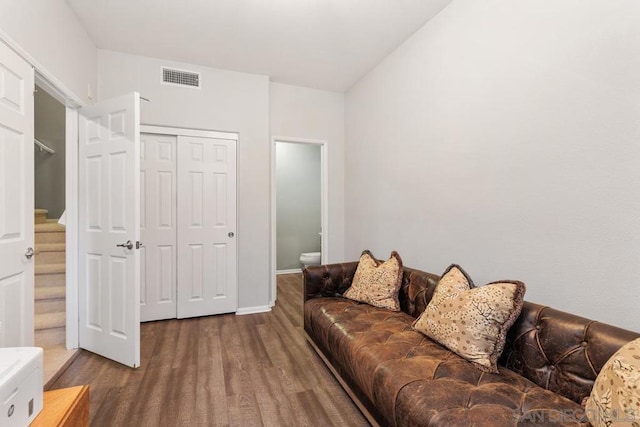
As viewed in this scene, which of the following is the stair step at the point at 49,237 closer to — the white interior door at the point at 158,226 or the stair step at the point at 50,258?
the stair step at the point at 50,258

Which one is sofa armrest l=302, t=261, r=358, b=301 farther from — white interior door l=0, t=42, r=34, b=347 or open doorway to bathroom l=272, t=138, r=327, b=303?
open doorway to bathroom l=272, t=138, r=327, b=303

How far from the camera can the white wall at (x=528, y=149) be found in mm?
1331

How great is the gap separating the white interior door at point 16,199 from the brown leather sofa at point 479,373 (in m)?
1.89

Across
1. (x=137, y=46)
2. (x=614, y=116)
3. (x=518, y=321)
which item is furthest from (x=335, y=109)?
(x=518, y=321)

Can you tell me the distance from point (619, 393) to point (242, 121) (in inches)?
139

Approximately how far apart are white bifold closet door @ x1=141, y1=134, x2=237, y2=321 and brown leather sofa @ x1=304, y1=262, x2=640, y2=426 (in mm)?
1945

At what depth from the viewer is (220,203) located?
3357mm

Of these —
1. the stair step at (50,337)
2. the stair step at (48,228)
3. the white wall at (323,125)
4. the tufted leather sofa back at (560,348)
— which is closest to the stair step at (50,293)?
the stair step at (50,337)

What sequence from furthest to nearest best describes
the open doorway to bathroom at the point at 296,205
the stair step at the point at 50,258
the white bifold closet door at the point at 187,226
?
the open doorway to bathroom at the point at 296,205, the white bifold closet door at the point at 187,226, the stair step at the point at 50,258

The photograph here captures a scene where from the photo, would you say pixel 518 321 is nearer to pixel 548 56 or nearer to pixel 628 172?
pixel 628 172

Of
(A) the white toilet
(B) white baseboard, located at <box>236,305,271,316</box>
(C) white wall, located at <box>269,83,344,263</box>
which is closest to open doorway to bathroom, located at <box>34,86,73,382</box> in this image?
(B) white baseboard, located at <box>236,305,271,316</box>

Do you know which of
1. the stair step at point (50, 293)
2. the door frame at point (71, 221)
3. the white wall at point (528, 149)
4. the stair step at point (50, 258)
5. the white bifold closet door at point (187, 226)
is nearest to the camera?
the white wall at point (528, 149)

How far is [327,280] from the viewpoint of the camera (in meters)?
2.68

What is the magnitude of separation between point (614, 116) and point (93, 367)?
3.66 metres
